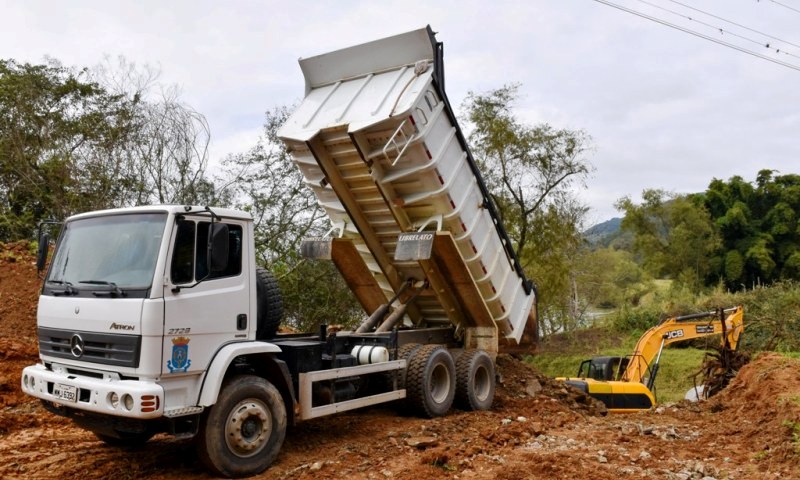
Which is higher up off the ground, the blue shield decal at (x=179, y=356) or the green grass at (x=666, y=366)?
the blue shield decal at (x=179, y=356)

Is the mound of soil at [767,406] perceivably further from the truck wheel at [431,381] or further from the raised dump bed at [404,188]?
the truck wheel at [431,381]

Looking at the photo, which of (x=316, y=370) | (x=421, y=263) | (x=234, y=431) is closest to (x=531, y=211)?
(x=421, y=263)

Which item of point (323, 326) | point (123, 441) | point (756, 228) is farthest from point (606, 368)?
point (756, 228)

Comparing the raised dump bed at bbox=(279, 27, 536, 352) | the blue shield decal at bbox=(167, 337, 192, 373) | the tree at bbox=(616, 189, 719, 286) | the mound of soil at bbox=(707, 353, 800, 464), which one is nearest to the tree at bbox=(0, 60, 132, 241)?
the raised dump bed at bbox=(279, 27, 536, 352)

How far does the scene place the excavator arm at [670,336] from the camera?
11.2 meters

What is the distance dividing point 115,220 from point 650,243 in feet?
103

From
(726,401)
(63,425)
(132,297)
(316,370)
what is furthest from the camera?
(726,401)

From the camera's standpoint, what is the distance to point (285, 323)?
15.9 meters

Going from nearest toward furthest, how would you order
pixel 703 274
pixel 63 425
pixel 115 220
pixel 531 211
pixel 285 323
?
1. pixel 115 220
2. pixel 63 425
3. pixel 285 323
4. pixel 531 211
5. pixel 703 274

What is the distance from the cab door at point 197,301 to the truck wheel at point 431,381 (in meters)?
2.42

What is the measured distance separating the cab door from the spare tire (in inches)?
22.6

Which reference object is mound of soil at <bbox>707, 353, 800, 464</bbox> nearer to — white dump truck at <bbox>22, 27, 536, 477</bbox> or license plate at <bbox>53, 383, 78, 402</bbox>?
white dump truck at <bbox>22, 27, 536, 477</bbox>

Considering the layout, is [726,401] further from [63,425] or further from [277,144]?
[277,144]

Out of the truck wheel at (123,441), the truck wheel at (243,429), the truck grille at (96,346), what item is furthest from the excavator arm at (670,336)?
the truck grille at (96,346)
